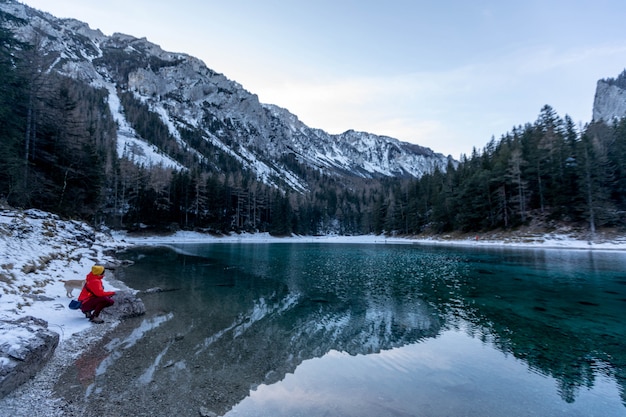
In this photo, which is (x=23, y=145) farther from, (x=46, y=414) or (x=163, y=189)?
(x=163, y=189)

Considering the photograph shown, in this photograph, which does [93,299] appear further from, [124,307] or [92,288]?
[124,307]

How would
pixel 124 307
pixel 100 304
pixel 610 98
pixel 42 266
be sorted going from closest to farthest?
pixel 100 304
pixel 124 307
pixel 42 266
pixel 610 98

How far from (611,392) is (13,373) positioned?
42.6 ft

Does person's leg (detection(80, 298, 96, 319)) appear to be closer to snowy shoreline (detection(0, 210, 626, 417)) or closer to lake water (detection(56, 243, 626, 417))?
snowy shoreline (detection(0, 210, 626, 417))

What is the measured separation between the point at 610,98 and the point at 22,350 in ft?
811

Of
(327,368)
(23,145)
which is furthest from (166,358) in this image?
(23,145)

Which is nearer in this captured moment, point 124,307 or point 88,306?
point 88,306

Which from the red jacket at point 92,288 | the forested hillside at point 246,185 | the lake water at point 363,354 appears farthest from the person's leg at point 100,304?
the forested hillside at point 246,185

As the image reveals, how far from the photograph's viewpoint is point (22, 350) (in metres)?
6.55

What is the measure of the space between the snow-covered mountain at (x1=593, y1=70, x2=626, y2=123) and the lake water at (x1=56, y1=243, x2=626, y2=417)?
210m

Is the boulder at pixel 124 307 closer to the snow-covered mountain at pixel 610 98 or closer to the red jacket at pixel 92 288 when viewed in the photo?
the red jacket at pixel 92 288

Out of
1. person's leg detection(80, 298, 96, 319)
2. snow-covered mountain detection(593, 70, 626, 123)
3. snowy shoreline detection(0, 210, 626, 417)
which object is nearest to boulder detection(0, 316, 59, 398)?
snowy shoreline detection(0, 210, 626, 417)

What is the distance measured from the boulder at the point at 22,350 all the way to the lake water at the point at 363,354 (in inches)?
29.8

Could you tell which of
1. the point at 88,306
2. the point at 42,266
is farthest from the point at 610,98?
the point at 42,266
